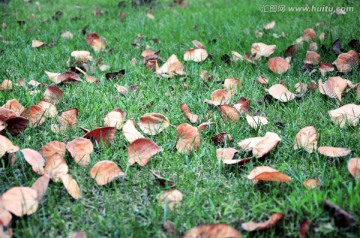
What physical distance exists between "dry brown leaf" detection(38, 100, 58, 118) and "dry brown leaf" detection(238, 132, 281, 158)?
100 centimetres

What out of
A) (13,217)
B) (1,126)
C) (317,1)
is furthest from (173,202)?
(317,1)

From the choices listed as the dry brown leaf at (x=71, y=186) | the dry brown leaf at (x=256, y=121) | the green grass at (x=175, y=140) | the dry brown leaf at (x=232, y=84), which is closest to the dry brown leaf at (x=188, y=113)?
the green grass at (x=175, y=140)

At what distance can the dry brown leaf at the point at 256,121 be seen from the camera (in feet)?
6.22

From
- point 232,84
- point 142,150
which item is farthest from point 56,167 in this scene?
point 232,84

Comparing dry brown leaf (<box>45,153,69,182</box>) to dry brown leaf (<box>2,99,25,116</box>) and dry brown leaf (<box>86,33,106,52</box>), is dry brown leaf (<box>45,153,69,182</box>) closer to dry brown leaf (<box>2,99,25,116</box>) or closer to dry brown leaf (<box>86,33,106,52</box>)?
dry brown leaf (<box>2,99,25,116</box>)

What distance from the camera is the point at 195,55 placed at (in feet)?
9.64

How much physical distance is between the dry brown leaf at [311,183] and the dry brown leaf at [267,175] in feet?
0.21

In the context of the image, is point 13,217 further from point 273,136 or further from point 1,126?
point 273,136

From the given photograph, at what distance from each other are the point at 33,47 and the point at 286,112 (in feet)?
7.58

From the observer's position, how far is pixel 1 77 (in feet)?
8.42

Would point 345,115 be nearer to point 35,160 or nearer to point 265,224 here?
point 265,224

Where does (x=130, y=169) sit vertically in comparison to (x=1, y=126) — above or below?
below

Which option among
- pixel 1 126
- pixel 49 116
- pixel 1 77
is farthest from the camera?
pixel 1 77

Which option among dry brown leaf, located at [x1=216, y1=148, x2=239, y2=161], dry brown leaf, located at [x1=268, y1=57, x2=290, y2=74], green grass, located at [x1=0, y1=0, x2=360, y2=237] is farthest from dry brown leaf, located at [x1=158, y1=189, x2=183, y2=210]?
dry brown leaf, located at [x1=268, y1=57, x2=290, y2=74]
